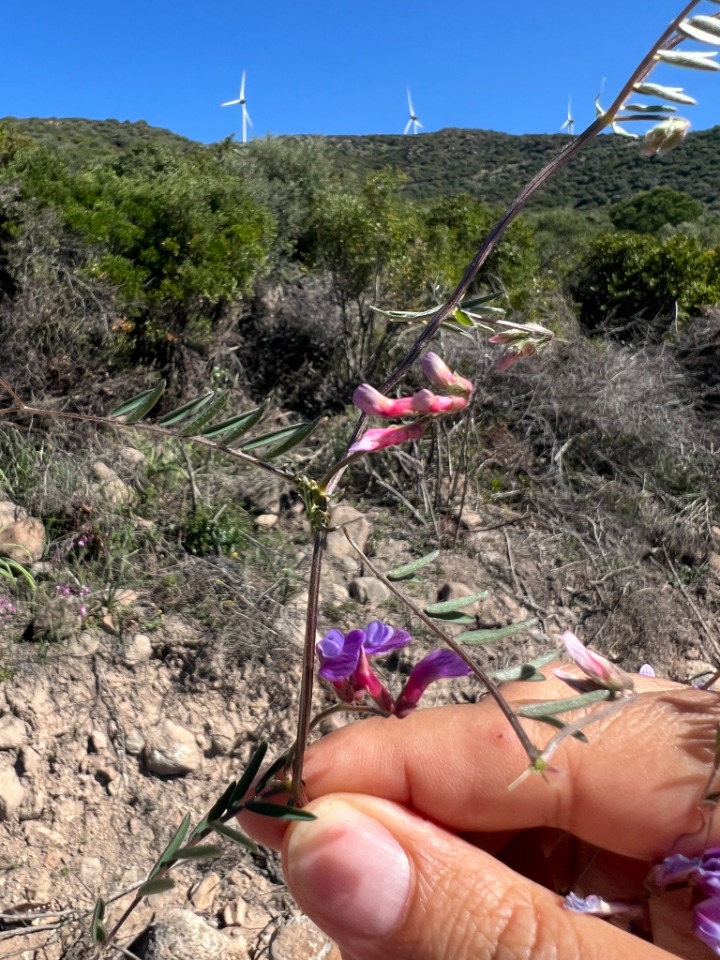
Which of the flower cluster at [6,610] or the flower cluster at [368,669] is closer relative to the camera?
the flower cluster at [368,669]

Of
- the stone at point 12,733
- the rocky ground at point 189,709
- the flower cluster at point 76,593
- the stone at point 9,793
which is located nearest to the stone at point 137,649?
the rocky ground at point 189,709

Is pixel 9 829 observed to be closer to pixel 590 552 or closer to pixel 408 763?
pixel 408 763

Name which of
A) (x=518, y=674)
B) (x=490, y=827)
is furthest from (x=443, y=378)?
(x=490, y=827)

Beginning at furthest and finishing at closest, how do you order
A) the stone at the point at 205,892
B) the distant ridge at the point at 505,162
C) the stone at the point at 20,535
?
the distant ridge at the point at 505,162
the stone at the point at 20,535
the stone at the point at 205,892

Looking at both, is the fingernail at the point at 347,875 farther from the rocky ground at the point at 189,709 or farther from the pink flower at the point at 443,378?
the rocky ground at the point at 189,709

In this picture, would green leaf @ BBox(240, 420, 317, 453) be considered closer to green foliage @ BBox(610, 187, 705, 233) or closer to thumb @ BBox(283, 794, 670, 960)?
thumb @ BBox(283, 794, 670, 960)

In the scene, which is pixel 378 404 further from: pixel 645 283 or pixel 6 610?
pixel 645 283
